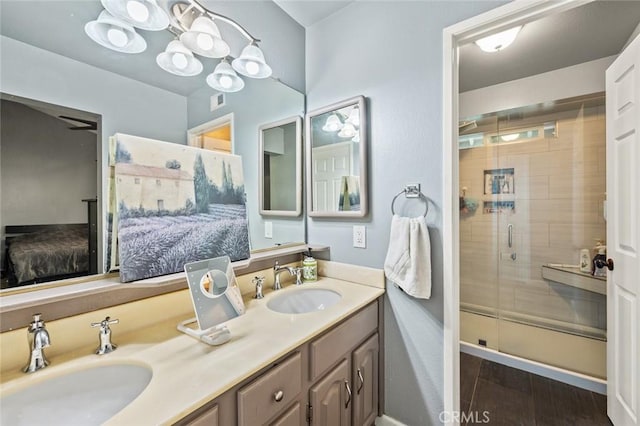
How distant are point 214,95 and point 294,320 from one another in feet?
3.60

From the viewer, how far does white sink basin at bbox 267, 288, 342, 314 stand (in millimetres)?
1386

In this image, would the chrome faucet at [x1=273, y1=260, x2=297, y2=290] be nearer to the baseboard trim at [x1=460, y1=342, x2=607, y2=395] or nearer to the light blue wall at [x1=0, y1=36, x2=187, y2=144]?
the light blue wall at [x1=0, y1=36, x2=187, y2=144]

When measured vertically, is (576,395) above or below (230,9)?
below

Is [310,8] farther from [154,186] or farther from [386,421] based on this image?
[386,421]

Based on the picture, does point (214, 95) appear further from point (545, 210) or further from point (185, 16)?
point (545, 210)

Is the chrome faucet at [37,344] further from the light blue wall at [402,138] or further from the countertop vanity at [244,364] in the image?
the light blue wall at [402,138]

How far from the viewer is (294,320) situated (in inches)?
40.6

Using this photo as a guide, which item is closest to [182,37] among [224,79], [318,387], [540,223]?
[224,79]

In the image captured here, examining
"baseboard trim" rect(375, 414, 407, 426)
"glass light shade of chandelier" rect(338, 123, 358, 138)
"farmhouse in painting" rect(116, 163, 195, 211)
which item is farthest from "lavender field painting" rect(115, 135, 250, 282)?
"baseboard trim" rect(375, 414, 407, 426)

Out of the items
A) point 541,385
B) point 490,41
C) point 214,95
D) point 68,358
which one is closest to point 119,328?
point 68,358

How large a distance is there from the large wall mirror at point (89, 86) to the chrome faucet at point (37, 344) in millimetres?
172

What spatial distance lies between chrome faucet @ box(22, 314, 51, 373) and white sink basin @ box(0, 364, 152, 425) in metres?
0.06

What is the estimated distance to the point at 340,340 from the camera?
1.11m

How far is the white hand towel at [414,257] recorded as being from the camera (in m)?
1.25
